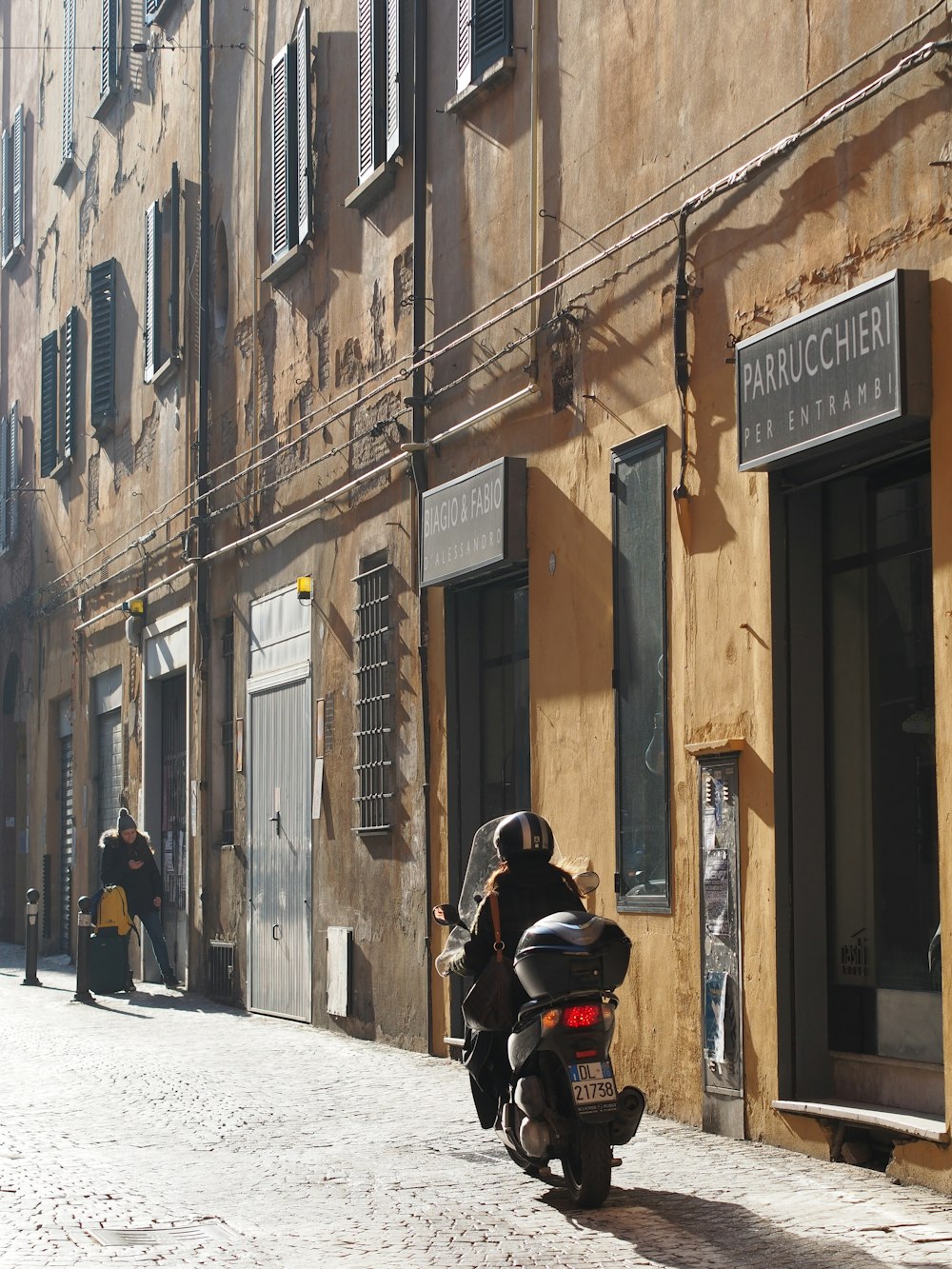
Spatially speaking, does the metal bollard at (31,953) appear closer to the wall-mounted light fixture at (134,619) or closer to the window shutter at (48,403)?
the wall-mounted light fixture at (134,619)

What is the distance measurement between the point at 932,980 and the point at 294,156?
34.2 ft

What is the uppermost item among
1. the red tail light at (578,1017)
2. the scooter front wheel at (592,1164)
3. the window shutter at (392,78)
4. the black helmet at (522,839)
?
the window shutter at (392,78)

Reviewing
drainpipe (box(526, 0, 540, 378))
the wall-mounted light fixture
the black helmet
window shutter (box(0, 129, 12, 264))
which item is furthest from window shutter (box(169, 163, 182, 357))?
the black helmet

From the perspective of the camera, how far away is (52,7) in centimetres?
2836

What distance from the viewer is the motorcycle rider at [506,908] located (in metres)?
8.26

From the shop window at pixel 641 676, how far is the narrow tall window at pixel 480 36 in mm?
3196

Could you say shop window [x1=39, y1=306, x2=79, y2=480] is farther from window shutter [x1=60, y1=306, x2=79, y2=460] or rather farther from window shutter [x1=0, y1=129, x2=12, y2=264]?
window shutter [x1=0, y1=129, x2=12, y2=264]

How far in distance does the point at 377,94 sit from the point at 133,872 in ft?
27.1

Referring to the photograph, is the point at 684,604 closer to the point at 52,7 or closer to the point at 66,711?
the point at 66,711

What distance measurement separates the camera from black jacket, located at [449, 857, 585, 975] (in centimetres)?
824

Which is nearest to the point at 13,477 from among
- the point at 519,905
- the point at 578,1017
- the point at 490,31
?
the point at 490,31

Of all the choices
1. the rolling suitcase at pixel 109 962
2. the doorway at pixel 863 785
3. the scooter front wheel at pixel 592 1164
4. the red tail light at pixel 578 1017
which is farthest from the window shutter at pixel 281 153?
the scooter front wheel at pixel 592 1164

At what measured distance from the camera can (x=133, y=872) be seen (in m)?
19.7

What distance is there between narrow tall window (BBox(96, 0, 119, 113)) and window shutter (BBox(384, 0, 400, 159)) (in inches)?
383
